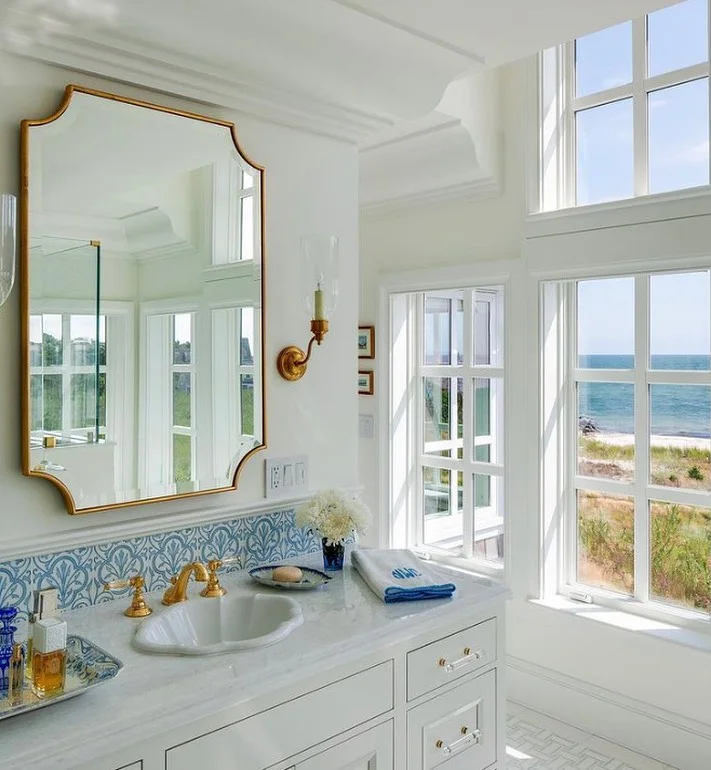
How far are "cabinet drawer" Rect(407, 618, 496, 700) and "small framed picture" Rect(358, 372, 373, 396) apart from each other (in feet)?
6.57

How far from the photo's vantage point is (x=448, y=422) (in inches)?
147

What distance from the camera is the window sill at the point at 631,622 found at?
2768 millimetres

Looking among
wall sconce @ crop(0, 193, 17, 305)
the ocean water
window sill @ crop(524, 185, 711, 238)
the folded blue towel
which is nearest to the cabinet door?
the folded blue towel

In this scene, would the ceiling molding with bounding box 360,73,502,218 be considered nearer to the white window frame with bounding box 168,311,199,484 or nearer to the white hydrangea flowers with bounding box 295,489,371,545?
the white window frame with bounding box 168,311,199,484

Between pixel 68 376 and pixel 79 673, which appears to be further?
pixel 68 376

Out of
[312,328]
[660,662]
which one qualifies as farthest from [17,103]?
[660,662]

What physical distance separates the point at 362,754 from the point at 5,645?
0.79 m

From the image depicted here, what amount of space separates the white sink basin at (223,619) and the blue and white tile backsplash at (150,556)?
17cm

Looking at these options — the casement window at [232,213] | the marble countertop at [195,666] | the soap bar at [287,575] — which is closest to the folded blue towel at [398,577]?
the marble countertop at [195,666]

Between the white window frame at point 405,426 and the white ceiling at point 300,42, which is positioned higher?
the white ceiling at point 300,42

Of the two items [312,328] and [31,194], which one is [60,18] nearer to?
[31,194]

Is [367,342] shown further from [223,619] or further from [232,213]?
[223,619]

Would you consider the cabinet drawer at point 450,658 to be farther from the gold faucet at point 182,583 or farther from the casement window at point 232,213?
the casement window at point 232,213

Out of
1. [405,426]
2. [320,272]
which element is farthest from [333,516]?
[405,426]
